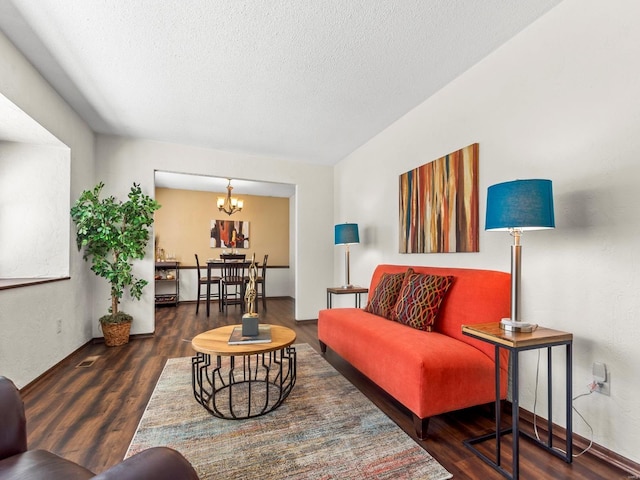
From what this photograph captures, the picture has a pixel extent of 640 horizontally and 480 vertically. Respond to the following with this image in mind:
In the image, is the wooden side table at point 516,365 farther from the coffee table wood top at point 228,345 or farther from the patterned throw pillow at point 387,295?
the coffee table wood top at point 228,345

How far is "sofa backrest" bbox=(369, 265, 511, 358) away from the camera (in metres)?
1.92

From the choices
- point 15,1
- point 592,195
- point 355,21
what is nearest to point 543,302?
point 592,195

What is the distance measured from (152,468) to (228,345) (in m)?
1.24

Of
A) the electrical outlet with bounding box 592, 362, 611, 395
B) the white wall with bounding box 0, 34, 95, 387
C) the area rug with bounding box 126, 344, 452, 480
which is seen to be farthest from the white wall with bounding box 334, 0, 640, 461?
the white wall with bounding box 0, 34, 95, 387

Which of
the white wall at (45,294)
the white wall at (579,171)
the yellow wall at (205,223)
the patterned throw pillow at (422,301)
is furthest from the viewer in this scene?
the yellow wall at (205,223)

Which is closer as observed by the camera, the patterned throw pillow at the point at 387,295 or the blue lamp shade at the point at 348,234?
the patterned throw pillow at the point at 387,295

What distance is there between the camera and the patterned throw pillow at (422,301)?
221 centimetres

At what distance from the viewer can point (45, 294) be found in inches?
100

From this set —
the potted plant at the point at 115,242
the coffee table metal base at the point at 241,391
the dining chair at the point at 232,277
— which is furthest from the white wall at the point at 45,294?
the dining chair at the point at 232,277

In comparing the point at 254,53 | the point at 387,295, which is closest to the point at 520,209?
the point at 387,295

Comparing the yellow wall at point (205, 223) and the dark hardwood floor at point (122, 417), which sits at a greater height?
the yellow wall at point (205, 223)

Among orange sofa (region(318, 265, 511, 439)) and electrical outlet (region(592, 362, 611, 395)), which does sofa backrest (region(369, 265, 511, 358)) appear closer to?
orange sofa (region(318, 265, 511, 439))

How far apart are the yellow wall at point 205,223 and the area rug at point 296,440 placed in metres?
4.63

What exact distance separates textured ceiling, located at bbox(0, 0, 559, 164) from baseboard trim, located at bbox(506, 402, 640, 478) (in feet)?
8.08
